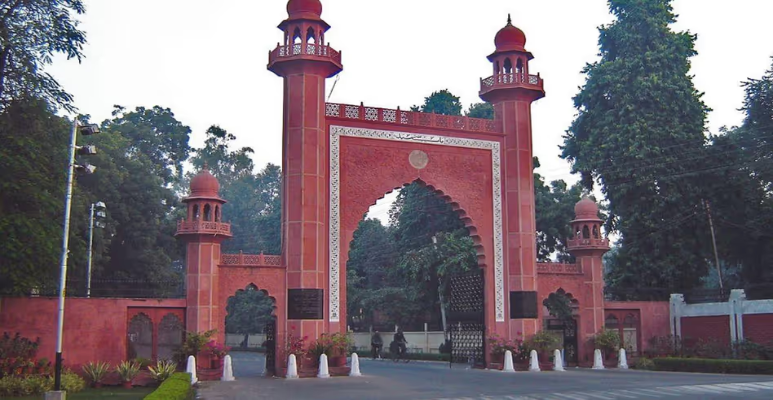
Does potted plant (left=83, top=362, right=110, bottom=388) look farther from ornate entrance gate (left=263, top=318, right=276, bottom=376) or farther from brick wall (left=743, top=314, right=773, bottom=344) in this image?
brick wall (left=743, top=314, right=773, bottom=344)

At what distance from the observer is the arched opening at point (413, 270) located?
32.4 m

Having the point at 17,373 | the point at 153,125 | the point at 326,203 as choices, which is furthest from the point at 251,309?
the point at 17,373

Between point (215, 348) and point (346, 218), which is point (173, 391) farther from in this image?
point (346, 218)

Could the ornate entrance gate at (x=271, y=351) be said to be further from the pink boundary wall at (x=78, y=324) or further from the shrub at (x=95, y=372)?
the shrub at (x=95, y=372)

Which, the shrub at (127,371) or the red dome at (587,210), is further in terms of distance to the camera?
the red dome at (587,210)

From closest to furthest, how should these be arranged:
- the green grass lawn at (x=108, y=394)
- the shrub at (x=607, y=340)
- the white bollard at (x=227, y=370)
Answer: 1. the green grass lawn at (x=108, y=394)
2. the white bollard at (x=227, y=370)
3. the shrub at (x=607, y=340)

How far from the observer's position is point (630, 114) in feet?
95.9

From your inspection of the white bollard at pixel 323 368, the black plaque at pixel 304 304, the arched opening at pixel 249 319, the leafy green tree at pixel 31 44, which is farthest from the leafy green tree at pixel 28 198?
the arched opening at pixel 249 319

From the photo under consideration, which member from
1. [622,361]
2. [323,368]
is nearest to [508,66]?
[622,361]

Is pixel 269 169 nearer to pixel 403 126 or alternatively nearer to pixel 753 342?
pixel 403 126

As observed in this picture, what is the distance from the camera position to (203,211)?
21.3 meters

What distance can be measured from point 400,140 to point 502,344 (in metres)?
6.88

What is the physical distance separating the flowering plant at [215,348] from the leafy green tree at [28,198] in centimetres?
423

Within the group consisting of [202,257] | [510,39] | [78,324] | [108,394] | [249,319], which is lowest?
[108,394]
